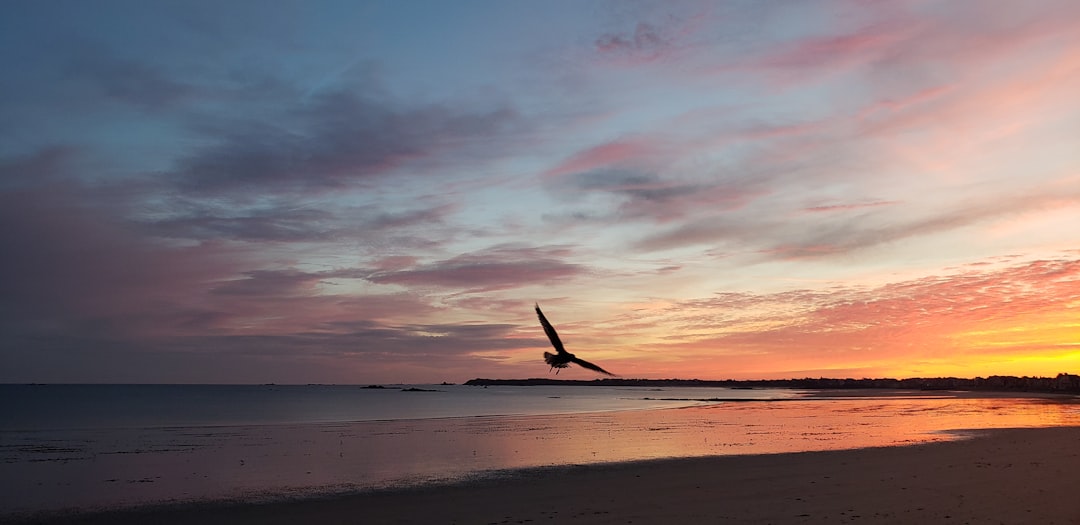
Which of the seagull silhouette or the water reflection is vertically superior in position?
Result: the seagull silhouette

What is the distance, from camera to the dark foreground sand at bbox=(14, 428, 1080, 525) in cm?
1404

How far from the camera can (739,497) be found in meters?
16.4

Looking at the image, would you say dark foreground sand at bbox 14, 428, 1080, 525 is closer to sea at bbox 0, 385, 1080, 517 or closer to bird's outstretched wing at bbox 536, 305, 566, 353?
sea at bbox 0, 385, 1080, 517

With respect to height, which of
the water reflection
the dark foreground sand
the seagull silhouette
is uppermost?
the seagull silhouette

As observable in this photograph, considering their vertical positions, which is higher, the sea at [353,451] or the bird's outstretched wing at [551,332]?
the bird's outstretched wing at [551,332]

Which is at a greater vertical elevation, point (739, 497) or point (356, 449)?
point (739, 497)

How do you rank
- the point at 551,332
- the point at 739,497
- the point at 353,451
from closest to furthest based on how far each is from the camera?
the point at 551,332 < the point at 739,497 < the point at 353,451

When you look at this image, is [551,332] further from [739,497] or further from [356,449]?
[356,449]

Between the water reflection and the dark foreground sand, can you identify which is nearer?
the dark foreground sand

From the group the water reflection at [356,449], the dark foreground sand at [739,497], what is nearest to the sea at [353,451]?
the water reflection at [356,449]

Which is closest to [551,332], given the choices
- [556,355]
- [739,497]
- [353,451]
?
[556,355]

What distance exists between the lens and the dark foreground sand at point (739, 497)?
46.1 feet

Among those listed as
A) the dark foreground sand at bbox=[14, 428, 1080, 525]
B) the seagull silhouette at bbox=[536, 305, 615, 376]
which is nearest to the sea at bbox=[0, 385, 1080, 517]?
the dark foreground sand at bbox=[14, 428, 1080, 525]

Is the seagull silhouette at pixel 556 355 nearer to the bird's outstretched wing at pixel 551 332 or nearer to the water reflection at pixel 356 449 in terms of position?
the bird's outstretched wing at pixel 551 332
